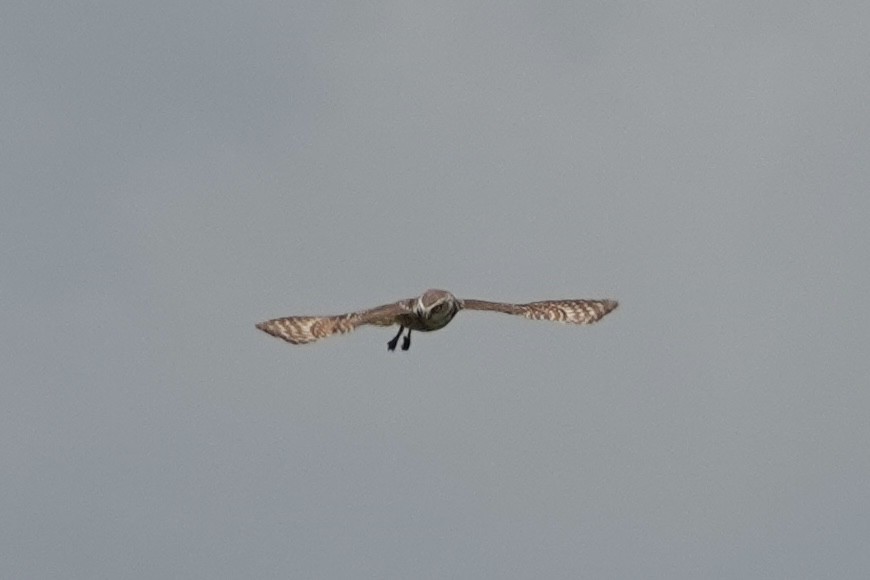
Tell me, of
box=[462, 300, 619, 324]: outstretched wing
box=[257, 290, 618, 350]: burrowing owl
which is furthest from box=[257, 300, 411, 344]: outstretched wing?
box=[462, 300, 619, 324]: outstretched wing

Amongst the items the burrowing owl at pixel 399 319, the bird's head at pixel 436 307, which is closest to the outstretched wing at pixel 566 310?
the burrowing owl at pixel 399 319

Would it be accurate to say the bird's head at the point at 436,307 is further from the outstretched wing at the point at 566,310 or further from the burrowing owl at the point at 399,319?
the outstretched wing at the point at 566,310

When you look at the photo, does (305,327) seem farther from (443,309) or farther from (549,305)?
(549,305)

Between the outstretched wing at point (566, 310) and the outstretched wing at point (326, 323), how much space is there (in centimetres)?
567


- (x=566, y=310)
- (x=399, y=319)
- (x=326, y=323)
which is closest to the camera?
(x=326, y=323)

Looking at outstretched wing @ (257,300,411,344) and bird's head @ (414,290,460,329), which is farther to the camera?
bird's head @ (414,290,460,329)

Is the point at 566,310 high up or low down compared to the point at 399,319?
up

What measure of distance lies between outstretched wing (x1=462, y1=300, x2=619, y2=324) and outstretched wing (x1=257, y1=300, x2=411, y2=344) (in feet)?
18.6

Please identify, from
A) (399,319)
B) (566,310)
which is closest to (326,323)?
(399,319)

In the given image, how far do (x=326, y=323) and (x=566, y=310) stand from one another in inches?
402

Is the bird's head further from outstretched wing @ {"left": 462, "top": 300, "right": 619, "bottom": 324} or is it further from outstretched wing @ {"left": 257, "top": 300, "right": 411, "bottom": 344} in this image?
outstretched wing @ {"left": 462, "top": 300, "right": 619, "bottom": 324}

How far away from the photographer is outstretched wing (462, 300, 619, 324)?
8500cm

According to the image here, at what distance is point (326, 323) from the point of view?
78750 mm

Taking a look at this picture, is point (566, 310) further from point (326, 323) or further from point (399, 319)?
point (326, 323)
